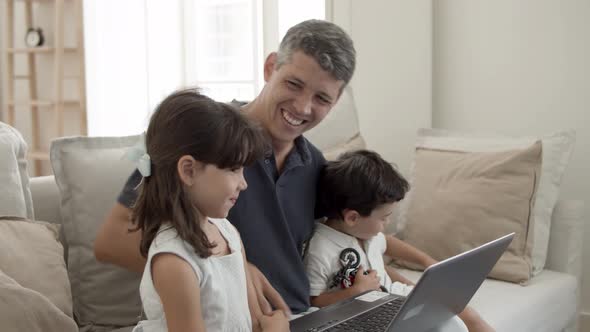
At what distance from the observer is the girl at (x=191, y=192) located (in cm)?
121

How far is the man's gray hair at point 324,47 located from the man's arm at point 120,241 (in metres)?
0.50

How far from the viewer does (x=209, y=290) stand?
123 centimetres

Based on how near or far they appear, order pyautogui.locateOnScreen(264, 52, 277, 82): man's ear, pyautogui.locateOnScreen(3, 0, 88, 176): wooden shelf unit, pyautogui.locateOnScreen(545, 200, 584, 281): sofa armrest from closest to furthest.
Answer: pyautogui.locateOnScreen(264, 52, 277, 82): man's ear
pyautogui.locateOnScreen(545, 200, 584, 281): sofa armrest
pyautogui.locateOnScreen(3, 0, 88, 176): wooden shelf unit

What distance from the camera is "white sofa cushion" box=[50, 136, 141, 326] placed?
1.86 m

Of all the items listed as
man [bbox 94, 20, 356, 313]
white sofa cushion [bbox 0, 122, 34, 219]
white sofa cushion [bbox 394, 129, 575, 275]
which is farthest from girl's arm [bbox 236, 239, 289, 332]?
white sofa cushion [bbox 394, 129, 575, 275]

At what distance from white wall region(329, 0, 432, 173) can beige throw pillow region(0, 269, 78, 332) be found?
6.37ft

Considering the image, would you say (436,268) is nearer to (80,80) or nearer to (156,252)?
(156,252)

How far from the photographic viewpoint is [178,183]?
1.24 meters

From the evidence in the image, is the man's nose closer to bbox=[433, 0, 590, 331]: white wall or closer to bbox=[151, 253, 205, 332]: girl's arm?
bbox=[151, 253, 205, 332]: girl's arm

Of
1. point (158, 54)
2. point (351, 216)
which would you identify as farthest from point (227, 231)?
point (158, 54)

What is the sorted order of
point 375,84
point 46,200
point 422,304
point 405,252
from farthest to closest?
point 375,84 → point 405,252 → point 46,200 → point 422,304

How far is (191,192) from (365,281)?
626 millimetres

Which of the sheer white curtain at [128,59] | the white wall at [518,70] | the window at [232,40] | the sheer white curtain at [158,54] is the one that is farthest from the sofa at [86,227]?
the sheer white curtain at [128,59]

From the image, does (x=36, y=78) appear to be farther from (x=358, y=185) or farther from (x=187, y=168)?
(x=187, y=168)
